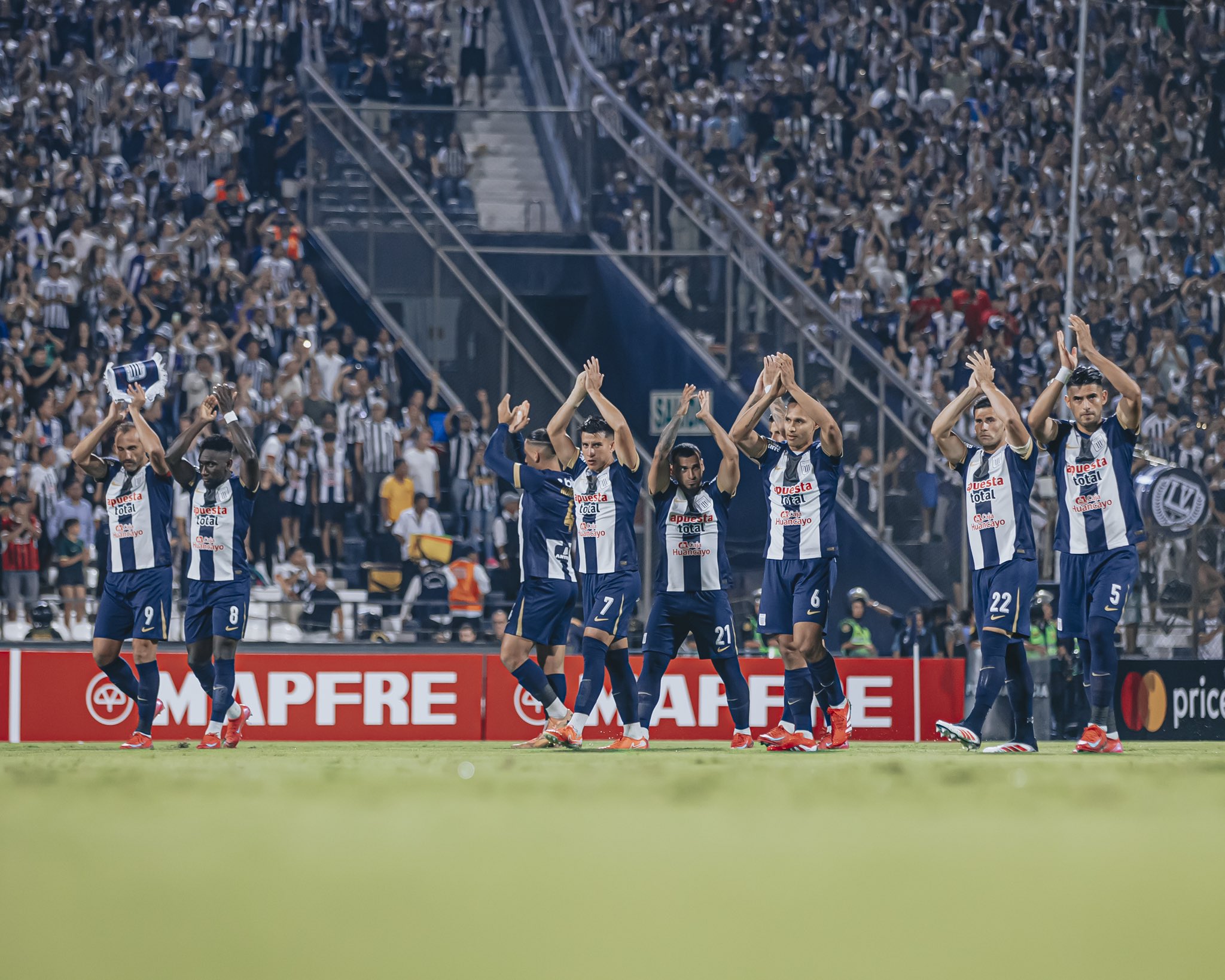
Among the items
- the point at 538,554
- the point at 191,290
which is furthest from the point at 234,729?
the point at 191,290

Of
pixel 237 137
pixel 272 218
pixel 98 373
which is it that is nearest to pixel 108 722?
pixel 98 373

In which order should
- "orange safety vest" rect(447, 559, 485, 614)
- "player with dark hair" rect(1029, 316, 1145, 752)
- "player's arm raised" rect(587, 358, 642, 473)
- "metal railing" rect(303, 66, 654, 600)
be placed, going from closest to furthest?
"player with dark hair" rect(1029, 316, 1145, 752)
"player's arm raised" rect(587, 358, 642, 473)
"orange safety vest" rect(447, 559, 485, 614)
"metal railing" rect(303, 66, 654, 600)

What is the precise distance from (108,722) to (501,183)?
434 inches

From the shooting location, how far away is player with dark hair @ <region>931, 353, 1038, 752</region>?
10.7 metres

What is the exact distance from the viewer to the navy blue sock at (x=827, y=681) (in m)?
11.6

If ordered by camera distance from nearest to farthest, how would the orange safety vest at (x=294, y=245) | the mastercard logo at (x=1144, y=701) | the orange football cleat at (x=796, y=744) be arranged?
the orange football cleat at (x=796, y=744)
the mastercard logo at (x=1144, y=701)
the orange safety vest at (x=294, y=245)

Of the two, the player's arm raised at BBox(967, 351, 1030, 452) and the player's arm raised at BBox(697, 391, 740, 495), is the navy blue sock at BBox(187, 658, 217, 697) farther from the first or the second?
the player's arm raised at BBox(967, 351, 1030, 452)

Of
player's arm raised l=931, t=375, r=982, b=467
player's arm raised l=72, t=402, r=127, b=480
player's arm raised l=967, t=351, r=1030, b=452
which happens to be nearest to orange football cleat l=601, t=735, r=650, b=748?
player's arm raised l=931, t=375, r=982, b=467

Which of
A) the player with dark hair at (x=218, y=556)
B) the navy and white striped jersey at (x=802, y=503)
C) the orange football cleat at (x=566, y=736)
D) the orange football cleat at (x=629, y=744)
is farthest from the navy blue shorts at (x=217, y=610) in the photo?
the navy and white striped jersey at (x=802, y=503)

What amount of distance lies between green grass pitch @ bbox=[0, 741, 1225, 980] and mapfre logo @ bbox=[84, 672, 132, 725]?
10.4 metres

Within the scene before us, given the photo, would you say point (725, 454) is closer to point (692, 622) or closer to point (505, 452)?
point (692, 622)

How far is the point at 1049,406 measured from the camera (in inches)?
420

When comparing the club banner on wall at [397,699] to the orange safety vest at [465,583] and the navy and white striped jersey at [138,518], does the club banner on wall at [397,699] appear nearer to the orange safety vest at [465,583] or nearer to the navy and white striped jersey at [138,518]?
the orange safety vest at [465,583]

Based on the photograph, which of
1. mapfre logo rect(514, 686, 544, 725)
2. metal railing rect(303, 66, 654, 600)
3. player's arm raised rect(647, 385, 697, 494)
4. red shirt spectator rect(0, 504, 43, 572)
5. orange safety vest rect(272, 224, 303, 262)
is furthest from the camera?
orange safety vest rect(272, 224, 303, 262)
